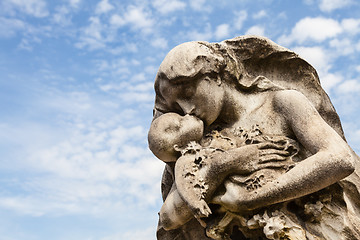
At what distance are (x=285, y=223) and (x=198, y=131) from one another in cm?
133

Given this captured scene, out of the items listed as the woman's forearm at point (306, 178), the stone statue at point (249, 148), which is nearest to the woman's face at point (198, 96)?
the stone statue at point (249, 148)

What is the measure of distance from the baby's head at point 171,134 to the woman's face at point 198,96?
0.38 feet

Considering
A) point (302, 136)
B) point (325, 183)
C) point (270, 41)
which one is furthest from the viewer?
point (270, 41)

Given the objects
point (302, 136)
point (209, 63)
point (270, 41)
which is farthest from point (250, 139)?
point (270, 41)

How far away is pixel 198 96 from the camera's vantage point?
4910mm

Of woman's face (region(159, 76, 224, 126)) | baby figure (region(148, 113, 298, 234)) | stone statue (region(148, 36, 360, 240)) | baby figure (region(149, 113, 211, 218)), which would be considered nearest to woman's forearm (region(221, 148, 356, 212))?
stone statue (region(148, 36, 360, 240))

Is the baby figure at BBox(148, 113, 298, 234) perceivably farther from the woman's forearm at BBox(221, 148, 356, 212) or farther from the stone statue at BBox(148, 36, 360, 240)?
the woman's forearm at BBox(221, 148, 356, 212)

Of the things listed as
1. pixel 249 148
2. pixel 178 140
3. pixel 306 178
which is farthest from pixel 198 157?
pixel 306 178

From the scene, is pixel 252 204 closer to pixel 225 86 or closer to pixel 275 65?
pixel 225 86

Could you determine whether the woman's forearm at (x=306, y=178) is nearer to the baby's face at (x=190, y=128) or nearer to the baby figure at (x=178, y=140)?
the baby figure at (x=178, y=140)

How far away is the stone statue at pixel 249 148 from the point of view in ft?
13.9

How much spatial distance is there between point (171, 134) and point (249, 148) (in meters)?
0.85

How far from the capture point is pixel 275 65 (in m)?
5.44

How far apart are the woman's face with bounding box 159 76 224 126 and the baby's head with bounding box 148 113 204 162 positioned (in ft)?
0.38
